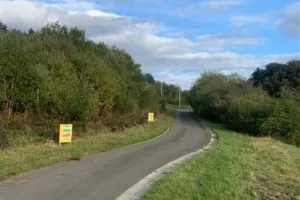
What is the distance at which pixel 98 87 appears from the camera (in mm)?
28953

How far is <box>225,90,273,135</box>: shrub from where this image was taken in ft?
123

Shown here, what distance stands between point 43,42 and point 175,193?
19.8 m

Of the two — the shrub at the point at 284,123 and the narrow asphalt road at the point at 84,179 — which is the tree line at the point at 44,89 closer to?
the narrow asphalt road at the point at 84,179

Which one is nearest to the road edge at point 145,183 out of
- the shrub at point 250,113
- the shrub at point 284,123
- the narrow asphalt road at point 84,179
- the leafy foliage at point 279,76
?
the narrow asphalt road at point 84,179

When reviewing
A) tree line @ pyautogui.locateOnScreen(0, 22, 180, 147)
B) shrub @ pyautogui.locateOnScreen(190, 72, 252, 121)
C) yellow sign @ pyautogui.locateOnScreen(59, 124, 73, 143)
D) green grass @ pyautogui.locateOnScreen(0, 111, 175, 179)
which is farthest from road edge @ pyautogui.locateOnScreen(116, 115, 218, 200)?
shrub @ pyautogui.locateOnScreen(190, 72, 252, 121)

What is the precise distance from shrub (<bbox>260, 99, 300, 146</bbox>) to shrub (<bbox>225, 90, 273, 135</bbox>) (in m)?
0.98

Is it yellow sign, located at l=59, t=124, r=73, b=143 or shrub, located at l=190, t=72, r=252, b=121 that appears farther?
shrub, located at l=190, t=72, r=252, b=121

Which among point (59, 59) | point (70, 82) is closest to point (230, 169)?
point (70, 82)

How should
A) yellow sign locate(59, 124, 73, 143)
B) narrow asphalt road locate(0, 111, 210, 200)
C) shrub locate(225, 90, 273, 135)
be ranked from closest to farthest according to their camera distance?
narrow asphalt road locate(0, 111, 210, 200) → yellow sign locate(59, 124, 73, 143) → shrub locate(225, 90, 273, 135)

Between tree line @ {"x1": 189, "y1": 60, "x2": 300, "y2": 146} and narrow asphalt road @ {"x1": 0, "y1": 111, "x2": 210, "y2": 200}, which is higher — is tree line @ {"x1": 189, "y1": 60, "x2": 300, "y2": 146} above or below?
above

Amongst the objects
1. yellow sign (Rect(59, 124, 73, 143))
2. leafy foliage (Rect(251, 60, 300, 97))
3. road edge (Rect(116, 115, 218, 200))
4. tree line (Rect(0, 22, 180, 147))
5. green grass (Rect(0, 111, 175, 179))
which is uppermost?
leafy foliage (Rect(251, 60, 300, 97))

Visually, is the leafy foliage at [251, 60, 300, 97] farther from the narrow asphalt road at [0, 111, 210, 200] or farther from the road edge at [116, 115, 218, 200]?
the narrow asphalt road at [0, 111, 210, 200]

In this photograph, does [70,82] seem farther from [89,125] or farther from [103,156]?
[103,156]

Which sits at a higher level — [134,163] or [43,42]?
[43,42]
